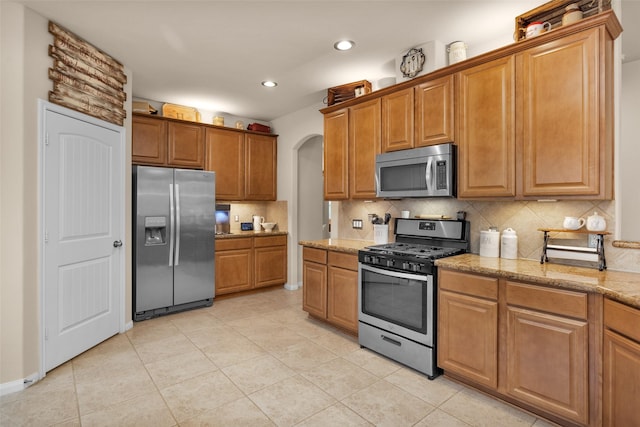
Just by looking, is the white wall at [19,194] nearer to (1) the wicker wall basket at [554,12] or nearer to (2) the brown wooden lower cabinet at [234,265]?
(2) the brown wooden lower cabinet at [234,265]

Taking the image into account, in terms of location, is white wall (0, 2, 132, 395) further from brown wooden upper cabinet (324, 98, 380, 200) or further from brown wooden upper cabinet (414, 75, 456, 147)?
brown wooden upper cabinet (414, 75, 456, 147)

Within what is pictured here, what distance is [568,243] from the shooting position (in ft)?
7.74

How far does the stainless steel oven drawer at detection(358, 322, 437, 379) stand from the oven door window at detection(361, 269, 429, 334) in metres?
0.13

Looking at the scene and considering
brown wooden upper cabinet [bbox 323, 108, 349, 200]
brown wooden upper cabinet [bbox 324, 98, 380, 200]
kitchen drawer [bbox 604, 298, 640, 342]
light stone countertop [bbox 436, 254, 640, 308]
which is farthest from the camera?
brown wooden upper cabinet [bbox 323, 108, 349, 200]

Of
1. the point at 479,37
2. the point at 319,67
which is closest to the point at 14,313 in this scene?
the point at 319,67

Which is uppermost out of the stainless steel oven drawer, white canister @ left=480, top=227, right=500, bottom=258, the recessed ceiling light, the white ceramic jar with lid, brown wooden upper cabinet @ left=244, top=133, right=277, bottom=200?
the recessed ceiling light

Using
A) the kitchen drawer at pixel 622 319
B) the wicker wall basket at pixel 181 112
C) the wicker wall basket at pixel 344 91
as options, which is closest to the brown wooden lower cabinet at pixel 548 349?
the kitchen drawer at pixel 622 319

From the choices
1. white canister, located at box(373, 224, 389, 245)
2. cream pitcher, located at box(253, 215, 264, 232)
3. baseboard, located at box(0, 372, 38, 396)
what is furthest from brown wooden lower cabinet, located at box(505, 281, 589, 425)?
cream pitcher, located at box(253, 215, 264, 232)

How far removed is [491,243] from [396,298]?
0.87m

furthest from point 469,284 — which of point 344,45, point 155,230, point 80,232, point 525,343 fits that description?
point 155,230

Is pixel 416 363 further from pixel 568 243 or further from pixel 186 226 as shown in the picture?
pixel 186 226

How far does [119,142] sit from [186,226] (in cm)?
127

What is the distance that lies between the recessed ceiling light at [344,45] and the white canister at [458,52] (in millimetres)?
857

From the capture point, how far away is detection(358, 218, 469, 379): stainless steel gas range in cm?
253
